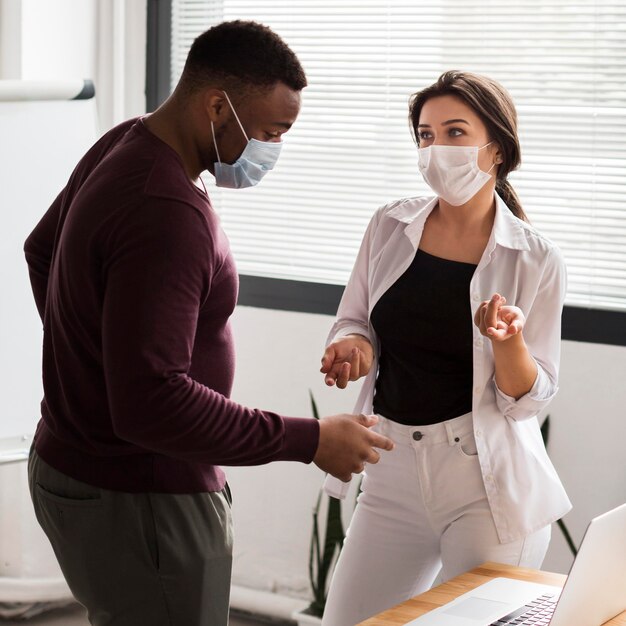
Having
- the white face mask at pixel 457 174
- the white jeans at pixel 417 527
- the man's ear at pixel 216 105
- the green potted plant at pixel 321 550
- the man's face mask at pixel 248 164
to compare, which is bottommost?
the green potted plant at pixel 321 550

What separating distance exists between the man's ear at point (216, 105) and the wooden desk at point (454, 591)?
0.83m

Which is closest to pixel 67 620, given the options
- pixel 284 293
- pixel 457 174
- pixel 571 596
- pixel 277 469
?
pixel 277 469

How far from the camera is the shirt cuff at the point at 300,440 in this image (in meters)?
1.48

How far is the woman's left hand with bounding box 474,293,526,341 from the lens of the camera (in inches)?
72.2

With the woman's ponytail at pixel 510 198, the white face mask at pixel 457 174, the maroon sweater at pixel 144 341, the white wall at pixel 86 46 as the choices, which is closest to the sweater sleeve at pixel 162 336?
the maroon sweater at pixel 144 341

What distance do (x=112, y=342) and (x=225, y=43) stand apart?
495mm

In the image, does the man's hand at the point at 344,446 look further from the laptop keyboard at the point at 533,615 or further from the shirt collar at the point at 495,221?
the shirt collar at the point at 495,221

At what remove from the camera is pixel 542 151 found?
295 centimetres

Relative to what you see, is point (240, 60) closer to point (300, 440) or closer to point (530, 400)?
point (300, 440)

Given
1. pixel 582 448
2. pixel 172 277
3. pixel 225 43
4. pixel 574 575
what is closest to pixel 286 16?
pixel 582 448

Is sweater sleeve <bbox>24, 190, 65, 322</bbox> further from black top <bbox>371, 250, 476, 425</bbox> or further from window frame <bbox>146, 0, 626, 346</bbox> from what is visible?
window frame <bbox>146, 0, 626, 346</bbox>

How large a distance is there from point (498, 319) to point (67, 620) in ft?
7.50

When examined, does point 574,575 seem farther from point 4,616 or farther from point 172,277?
point 4,616

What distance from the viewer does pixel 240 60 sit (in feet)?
4.87
